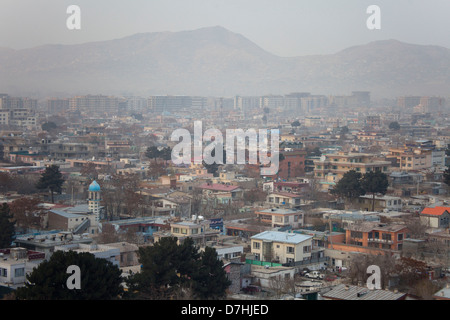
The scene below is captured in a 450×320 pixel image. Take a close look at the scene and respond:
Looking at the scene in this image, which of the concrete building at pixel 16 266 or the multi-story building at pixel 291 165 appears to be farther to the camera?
the multi-story building at pixel 291 165

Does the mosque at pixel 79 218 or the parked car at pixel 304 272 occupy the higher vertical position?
the mosque at pixel 79 218

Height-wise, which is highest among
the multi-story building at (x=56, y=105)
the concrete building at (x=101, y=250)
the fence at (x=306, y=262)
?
the multi-story building at (x=56, y=105)

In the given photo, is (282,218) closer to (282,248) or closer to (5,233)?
(282,248)

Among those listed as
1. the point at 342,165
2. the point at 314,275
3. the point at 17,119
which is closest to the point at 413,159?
the point at 342,165

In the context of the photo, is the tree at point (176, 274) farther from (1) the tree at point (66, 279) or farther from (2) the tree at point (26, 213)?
(2) the tree at point (26, 213)

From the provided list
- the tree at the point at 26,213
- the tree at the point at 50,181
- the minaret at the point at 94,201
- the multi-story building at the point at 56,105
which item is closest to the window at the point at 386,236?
the minaret at the point at 94,201

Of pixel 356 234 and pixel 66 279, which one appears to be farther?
pixel 356 234
